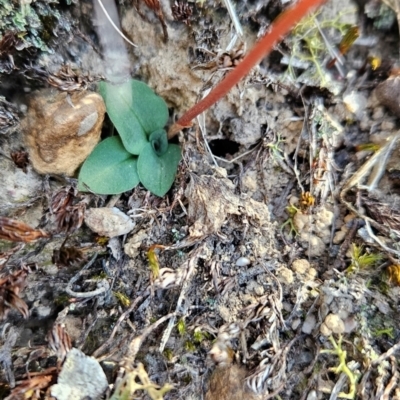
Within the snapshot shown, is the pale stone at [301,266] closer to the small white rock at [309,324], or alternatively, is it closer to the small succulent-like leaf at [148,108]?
the small white rock at [309,324]

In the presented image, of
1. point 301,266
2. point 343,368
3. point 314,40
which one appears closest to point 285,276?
point 301,266

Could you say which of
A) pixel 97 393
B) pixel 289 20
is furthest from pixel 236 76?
pixel 97 393

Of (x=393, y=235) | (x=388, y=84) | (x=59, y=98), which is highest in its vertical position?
(x=59, y=98)

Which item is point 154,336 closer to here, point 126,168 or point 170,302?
point 170,302

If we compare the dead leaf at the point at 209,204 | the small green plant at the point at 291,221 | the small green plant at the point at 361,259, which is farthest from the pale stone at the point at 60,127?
the small green plant at the point at 361,259

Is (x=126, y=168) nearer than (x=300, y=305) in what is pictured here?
No

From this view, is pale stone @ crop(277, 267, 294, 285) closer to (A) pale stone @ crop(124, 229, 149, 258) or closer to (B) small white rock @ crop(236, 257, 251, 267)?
(B) small white rock @ crop(236, 257, 251, 267)

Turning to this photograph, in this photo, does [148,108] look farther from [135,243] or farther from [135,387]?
[135,387]
